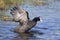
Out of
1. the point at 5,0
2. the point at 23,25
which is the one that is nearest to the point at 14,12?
the point at 23,25

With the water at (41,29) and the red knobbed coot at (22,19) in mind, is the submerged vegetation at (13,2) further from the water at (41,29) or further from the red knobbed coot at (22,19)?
the red knobbed coot at (22,19)

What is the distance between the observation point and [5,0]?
15070 mm

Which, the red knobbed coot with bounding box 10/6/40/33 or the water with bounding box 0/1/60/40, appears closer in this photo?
the water with bounding box 0/1/60/40

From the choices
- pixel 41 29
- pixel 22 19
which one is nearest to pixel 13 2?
pixel 41 29

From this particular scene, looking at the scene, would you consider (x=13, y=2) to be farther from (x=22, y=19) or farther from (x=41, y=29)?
(x=22, y=19)

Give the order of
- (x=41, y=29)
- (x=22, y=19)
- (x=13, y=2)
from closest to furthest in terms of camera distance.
Answer: (x=22, y=19)
(x=41, y=29)
(x=13, y=2)

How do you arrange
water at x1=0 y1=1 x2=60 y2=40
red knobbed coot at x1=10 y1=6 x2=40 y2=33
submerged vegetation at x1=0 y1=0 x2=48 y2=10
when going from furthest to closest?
1. submerged vegetation at x1=0 y1=0 x2=48 y2=10
2. red knobbed coot at x1=10 y1=6 x2=40 y2=33
3. water at x1=0 y1=1 x2=60 y2=40

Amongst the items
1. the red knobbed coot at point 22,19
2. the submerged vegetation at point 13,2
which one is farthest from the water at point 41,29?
the submerged vegetation at point 13,2

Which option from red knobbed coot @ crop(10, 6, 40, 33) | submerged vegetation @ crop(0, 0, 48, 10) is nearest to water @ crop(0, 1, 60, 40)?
red knobbed coot @ crop(10, 6, 40, 33)

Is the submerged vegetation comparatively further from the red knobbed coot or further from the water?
the red knobbed coot

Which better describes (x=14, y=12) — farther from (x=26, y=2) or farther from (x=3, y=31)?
(x=26, y=2)

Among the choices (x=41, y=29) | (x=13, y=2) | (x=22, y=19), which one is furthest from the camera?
(x=13, y=2)

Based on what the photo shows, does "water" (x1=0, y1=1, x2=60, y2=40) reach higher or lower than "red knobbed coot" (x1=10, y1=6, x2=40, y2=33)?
lower

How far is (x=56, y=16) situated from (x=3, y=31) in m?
3.73
